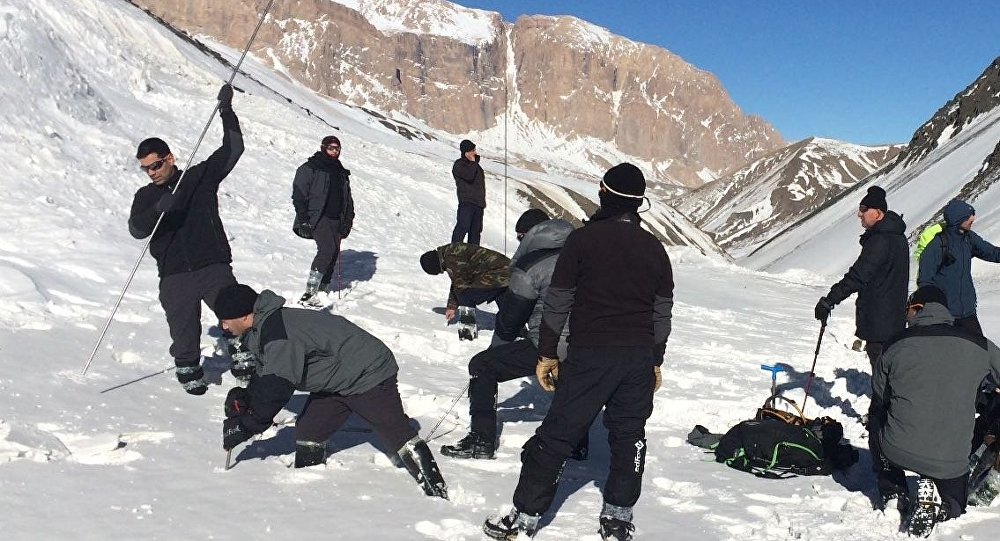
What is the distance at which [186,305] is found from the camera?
6.68 metres

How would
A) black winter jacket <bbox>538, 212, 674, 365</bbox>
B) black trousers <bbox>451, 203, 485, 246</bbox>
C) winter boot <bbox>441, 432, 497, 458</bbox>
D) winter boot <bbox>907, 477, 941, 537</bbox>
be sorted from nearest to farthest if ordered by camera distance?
black winter jacket <bbox>538, 212, 674, 365</bbox> < winter boot <bbox>907, 477, 941, 537</bbox> < winter boot <bbox>441, 432, 497, 458</bbox> < black trousers <bbox>451, 203, 485, 246</bbox>

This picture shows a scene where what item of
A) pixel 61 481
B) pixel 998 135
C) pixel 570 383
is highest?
pixel 998 135

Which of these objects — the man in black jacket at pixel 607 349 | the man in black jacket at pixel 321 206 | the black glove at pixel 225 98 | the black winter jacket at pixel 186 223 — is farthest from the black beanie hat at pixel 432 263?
the man in black jacket at pixel 607 349

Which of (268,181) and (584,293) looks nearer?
(584,293)

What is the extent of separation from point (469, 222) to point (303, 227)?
12.2 ft

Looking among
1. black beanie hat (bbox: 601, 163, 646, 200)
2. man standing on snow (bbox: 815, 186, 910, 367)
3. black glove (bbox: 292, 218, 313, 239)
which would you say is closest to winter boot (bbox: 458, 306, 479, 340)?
black glove (bbox: 292, 218, 313, 239)

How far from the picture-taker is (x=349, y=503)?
16.3 feet

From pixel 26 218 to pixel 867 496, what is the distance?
32.5 ft

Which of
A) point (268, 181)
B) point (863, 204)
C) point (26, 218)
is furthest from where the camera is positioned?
point (268, 181)

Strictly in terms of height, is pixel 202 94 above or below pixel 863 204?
above

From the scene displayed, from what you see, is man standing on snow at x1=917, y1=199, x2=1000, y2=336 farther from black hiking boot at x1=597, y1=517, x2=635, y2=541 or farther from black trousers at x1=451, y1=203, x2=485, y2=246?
black trousers at x1=451, y1=203, x2=485, y2=246

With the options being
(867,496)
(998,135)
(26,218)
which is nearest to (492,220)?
(26,218)

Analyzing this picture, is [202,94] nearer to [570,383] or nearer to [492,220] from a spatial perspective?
[492,220]

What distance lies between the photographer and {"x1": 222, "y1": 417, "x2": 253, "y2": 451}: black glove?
16.5ft
